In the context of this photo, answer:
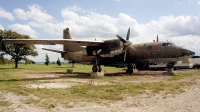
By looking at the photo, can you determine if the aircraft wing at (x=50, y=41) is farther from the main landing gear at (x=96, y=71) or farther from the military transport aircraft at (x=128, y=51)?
the main landing gear at (x=96, y=71)

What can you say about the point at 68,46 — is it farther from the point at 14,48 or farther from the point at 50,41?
the point at 14,48

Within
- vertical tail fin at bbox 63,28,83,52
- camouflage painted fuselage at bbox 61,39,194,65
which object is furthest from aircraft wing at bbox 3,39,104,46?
vertical tail fin at bbox 63,28,83,52

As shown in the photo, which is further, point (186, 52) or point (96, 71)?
point (96, 71)

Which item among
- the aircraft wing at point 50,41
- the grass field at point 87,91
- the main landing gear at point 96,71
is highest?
the aircraft wing at point 50,41

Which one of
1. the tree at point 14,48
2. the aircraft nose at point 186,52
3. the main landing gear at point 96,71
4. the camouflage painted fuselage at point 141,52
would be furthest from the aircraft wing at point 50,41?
the tree at point 14,48

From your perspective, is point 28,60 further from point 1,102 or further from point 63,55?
point 1,102

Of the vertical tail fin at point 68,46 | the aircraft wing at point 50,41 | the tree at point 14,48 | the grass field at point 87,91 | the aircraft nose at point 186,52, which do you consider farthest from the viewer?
the tree at point 14,48

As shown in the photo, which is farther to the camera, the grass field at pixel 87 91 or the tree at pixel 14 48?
the tree at pixel 14 48

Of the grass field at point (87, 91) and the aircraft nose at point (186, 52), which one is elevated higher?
the aircraft nose at point (186, 52)

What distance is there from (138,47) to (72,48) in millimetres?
9555

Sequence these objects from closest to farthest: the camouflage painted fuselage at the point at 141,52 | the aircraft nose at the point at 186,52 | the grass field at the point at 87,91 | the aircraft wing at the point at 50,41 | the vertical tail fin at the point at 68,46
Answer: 1. the grass field at the point at 87,91
2. the aircraft wing at the point at 50,41
3. the aircraft nose at the point at 186,52
4. the camouflage painted fuselage at the point at 141,52
5. the vertical tail fin at the point at 68,46

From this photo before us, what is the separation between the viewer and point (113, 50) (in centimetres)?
1855

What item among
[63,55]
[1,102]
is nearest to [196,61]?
[63,55]

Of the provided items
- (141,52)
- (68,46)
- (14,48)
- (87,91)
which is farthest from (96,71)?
(14,48)
